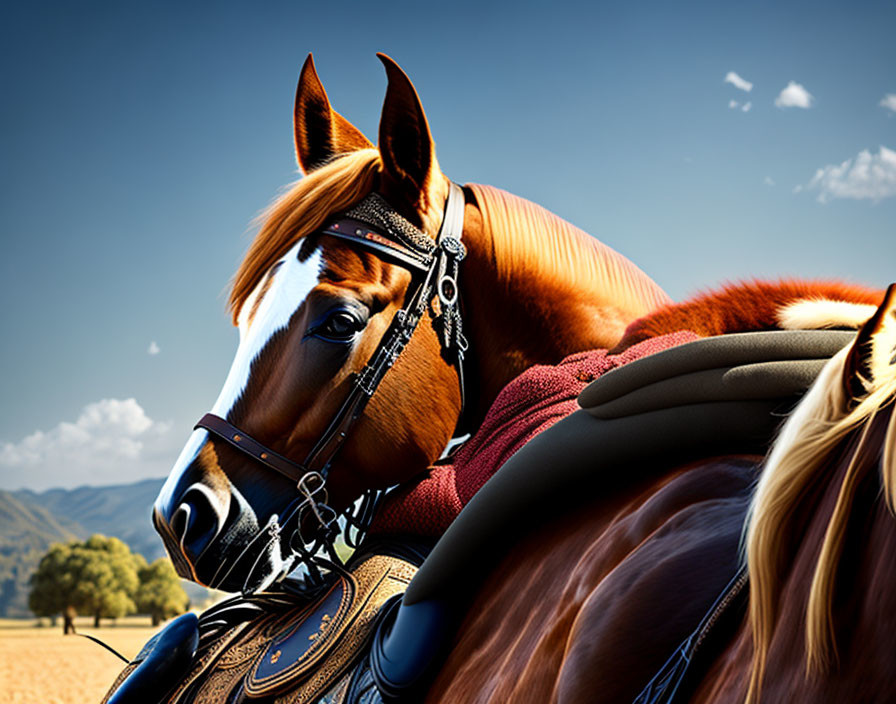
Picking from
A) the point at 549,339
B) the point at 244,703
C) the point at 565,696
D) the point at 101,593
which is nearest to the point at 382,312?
the point at 549,339

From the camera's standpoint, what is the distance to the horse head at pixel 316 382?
2.10 meters

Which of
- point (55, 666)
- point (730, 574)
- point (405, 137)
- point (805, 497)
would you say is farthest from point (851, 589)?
point (55, 666)

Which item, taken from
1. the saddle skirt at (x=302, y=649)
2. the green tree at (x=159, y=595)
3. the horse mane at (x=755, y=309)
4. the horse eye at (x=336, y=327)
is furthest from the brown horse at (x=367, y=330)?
the green tree at (x=159, y=595)

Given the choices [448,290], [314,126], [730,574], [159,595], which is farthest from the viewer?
[159,595]

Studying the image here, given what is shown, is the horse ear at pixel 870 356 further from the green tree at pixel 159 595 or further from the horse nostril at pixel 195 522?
the green tree at pixel 159 595

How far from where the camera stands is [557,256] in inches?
89.9

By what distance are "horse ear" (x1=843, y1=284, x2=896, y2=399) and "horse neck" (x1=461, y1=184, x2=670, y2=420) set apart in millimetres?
1552

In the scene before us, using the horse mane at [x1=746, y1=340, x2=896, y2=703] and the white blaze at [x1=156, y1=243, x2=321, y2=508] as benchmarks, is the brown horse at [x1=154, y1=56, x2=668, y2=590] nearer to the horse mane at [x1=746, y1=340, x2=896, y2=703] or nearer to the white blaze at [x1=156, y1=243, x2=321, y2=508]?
the white blaze at [x1=156, y1=243, x2=321, y2=508]

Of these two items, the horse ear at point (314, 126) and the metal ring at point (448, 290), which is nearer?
the metal ring at point (448, 290)

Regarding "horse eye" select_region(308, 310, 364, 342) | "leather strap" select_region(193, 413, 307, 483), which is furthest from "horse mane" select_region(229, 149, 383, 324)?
"leather strap" select_region(193, 413, 307, 483)

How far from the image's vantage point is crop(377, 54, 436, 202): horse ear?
7.15ft

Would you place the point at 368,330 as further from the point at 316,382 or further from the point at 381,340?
the point at 316,382

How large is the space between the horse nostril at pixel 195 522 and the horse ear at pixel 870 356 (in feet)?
5.85

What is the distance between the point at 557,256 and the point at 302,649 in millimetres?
1286
